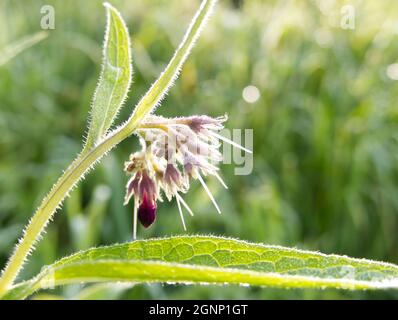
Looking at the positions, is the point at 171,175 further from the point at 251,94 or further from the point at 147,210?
the point at 251,94

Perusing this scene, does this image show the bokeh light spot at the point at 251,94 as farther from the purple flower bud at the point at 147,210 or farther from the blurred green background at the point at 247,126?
the purple flower bud at the point at 147,210

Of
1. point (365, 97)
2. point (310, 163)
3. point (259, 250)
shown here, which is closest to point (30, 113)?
point (310, 163)

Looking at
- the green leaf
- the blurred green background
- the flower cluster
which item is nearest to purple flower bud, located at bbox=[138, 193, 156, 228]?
the flower cluster

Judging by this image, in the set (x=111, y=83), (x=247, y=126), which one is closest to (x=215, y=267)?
(x=111, y=83)

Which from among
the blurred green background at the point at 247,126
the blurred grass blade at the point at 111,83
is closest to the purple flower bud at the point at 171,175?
the blurred grass blade at the point at 111,83

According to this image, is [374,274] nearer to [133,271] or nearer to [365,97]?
[133,271]

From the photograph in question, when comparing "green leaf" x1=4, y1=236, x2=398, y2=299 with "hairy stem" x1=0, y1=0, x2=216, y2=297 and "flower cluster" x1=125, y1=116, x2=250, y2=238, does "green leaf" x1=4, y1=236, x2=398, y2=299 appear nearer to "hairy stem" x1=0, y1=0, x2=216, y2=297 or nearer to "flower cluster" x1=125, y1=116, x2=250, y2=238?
"hairy stem" x1=0, y1=0, x2=216, y2=297
